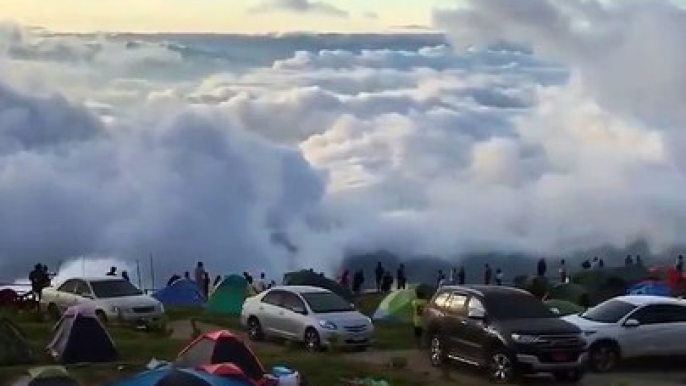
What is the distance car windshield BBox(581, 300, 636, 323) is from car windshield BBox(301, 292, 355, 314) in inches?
227

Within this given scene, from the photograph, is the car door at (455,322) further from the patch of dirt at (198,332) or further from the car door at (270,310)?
the car door at (270,310)

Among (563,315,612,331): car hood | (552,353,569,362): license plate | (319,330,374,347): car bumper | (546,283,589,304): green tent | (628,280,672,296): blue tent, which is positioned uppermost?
(563,315,612,331): car hood

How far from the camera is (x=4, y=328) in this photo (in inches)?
1033

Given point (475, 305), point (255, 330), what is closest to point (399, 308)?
point (255, 330)

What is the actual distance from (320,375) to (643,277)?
76.3 feet

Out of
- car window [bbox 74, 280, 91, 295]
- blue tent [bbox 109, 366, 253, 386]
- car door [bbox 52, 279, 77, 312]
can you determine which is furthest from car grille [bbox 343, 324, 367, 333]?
blue tent [bbox 109, 366, 253, 386]

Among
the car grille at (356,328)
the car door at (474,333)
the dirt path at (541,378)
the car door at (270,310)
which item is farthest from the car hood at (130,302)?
the car door at (474,333)

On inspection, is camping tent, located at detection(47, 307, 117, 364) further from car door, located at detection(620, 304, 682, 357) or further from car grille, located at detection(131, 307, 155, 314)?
car door, located at detection(620, 304, 682, 357)

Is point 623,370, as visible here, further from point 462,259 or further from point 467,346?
point 462,259

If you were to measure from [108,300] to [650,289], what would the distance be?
15853 mm

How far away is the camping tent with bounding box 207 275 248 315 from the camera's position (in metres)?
40.4

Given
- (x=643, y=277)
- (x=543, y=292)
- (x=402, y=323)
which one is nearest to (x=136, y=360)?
(x=402, y=323)

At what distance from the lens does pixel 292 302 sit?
30875mm

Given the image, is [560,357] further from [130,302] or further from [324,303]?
[130,302]
